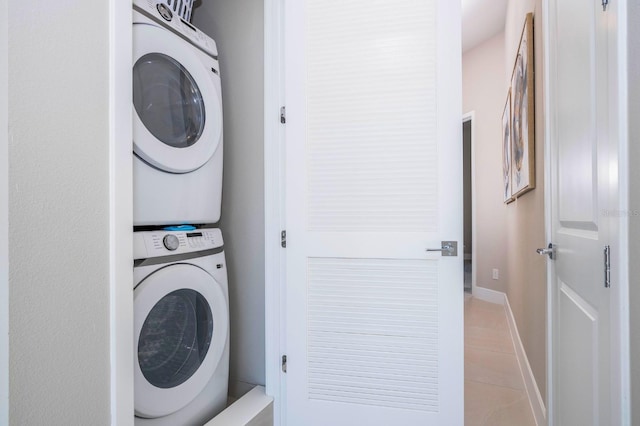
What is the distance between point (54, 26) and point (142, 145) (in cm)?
41

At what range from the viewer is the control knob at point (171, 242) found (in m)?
1.26

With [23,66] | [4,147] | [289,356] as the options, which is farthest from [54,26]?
[289,356]

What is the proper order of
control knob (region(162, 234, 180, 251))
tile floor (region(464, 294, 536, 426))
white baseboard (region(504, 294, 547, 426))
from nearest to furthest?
control knob (region(162, 234, 180, 251)) → white baseboard (region(504, 294, 547, 426)) → tile floor (region(464, 294, 536, 426))

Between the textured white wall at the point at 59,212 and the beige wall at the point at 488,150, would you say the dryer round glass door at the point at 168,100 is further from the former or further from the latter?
the beige wall at the point at 488,150

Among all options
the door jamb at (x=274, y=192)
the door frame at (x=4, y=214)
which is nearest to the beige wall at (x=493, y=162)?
the door jamb at (x=274, y=192)

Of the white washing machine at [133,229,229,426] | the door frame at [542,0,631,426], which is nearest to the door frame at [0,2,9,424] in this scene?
the white washing machine at [133,229,229,426]

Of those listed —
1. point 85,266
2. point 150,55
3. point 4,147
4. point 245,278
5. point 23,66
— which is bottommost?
point 245,278

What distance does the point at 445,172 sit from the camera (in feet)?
4.93

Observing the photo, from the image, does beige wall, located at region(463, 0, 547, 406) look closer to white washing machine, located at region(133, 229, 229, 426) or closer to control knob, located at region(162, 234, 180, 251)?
white washing machine, located at region(133, 229, 229, 426)

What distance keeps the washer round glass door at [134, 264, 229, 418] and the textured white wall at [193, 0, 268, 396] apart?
0.28 metres

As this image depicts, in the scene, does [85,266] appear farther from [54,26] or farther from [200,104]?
[200,104]

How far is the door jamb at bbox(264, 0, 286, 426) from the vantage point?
1.68 metres

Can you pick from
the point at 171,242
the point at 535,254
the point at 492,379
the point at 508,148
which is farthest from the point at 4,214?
the point at 508,148

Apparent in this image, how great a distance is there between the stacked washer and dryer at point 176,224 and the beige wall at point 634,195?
1.25 meters
